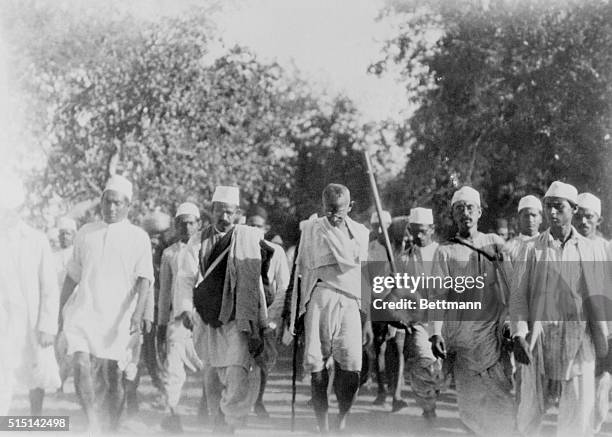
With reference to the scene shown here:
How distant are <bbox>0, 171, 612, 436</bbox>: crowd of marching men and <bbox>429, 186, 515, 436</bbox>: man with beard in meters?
0.01

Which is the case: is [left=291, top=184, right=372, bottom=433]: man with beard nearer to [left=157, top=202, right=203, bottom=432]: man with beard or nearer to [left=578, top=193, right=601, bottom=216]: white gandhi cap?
[left=157, top=202, right=203, bottom=432]: man with beard

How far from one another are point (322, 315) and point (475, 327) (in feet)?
3.82

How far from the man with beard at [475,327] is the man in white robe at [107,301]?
230cm

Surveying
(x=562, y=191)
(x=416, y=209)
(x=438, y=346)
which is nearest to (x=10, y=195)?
(x=438, y=346)

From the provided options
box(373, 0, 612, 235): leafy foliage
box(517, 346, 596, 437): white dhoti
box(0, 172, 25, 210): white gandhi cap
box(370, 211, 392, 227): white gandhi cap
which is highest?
box(373, 0, 612, 235): leafy foliage

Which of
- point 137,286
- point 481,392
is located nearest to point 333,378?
point 481,392

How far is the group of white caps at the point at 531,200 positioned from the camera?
6.64 meters

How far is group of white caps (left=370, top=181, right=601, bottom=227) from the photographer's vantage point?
6.64 m

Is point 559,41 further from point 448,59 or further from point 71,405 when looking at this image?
point 71,405

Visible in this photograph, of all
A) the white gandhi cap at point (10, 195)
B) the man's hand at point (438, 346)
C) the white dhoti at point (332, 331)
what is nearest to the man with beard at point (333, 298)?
the white dhoti at point (332, 331)

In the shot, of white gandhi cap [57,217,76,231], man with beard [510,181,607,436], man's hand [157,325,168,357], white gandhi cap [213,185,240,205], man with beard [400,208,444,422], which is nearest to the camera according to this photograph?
man with beard [510,181,607,436]

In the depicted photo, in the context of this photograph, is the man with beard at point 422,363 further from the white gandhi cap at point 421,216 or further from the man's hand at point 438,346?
the man's hand at point 438,346

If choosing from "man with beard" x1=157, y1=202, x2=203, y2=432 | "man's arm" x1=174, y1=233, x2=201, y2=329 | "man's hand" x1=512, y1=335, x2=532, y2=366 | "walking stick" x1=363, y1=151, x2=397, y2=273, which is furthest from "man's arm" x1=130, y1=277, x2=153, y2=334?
"man's hand" x1=512, y1=335, x2=532, y2=366

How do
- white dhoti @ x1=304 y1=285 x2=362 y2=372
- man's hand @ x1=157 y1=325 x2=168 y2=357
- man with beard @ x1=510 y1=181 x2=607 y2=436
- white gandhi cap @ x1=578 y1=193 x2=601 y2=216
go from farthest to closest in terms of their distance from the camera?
man's hand @ x1=157 y1=325 x2=168 y2=357, white gandhi cap @ x1=578 y1=193 x2=601 y2=216, white dhoti @ x1=304 y1=285 x2=362 y2=372, man with beard @ x1=510 y1=181 x2=607 y2=436
